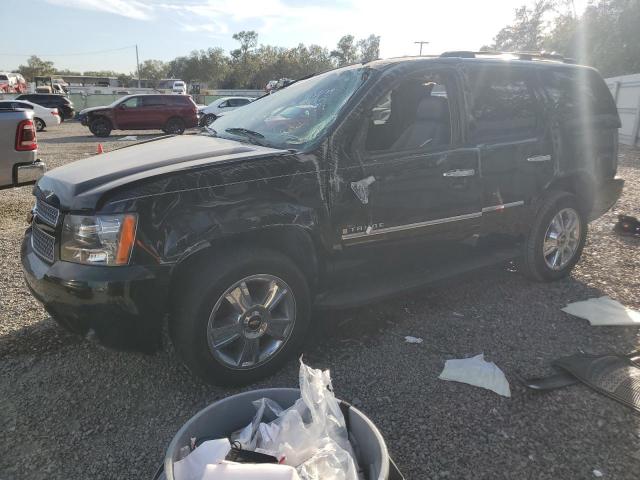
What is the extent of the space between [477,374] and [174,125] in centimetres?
2042

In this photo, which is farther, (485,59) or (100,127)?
(100,127)

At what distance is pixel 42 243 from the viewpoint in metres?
2.79

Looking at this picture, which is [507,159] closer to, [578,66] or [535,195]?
[535,195]

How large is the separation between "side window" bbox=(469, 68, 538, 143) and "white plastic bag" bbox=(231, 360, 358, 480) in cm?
243

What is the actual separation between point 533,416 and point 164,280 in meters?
2.13

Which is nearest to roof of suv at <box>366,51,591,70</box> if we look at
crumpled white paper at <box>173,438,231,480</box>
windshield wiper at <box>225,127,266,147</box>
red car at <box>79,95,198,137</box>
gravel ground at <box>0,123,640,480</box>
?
windshield wiper at <box>225,127,266,147</box>

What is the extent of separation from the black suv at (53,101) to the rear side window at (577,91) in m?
27.7

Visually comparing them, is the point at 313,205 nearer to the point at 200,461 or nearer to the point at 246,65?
the point at 200,461

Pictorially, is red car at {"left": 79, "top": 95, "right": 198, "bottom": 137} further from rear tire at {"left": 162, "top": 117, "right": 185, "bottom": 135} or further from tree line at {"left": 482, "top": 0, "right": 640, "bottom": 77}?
tree line at {"left": 482, "top": 0, "right": 640, "bottom": 77}

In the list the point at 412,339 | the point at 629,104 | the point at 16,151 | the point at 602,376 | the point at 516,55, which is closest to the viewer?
the point at 602,376

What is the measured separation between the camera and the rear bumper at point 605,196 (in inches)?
179

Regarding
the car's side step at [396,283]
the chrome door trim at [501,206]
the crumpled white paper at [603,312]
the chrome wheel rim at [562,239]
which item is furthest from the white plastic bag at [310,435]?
the chrome wheel rim at [562,239]

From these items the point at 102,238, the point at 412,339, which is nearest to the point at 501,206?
the point at 412,339

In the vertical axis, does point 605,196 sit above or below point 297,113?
below
